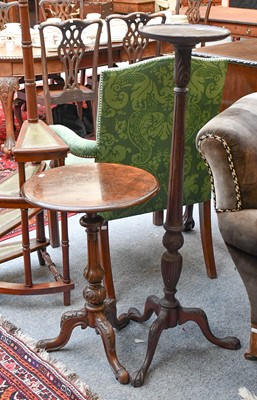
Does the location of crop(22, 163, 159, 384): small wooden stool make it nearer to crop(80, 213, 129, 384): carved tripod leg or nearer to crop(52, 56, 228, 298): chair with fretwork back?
crop(80, 213, 129, 384): carved tripod leg

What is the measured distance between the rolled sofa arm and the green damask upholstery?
35 centimetres

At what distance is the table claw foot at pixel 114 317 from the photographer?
2.14m

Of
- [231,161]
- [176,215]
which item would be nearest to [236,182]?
[231,161]

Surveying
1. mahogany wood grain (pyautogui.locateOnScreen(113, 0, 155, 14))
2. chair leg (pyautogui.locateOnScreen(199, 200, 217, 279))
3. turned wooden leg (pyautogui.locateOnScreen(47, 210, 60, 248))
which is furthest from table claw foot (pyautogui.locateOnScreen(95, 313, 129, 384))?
mahogany wood grain (pyautogui.locateOnScreen(113, 0, 155, 14))

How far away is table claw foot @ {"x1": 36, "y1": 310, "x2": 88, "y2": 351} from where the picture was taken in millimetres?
2041

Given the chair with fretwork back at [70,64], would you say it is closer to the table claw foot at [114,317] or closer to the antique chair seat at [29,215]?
the antique chair seat at [29,215]

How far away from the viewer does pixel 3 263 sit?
273cm

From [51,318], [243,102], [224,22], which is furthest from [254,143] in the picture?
[224,22]

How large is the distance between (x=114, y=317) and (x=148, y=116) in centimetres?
76

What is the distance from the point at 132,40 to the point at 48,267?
7.16ft

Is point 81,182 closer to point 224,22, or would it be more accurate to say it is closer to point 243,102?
point 243,102

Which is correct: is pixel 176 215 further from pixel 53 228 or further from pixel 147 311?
pixel 53 228

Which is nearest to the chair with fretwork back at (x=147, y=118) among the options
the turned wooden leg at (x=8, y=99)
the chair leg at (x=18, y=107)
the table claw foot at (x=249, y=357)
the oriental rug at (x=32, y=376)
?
the oriental rug at (x=32, y=376)

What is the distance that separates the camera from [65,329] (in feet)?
6.80
